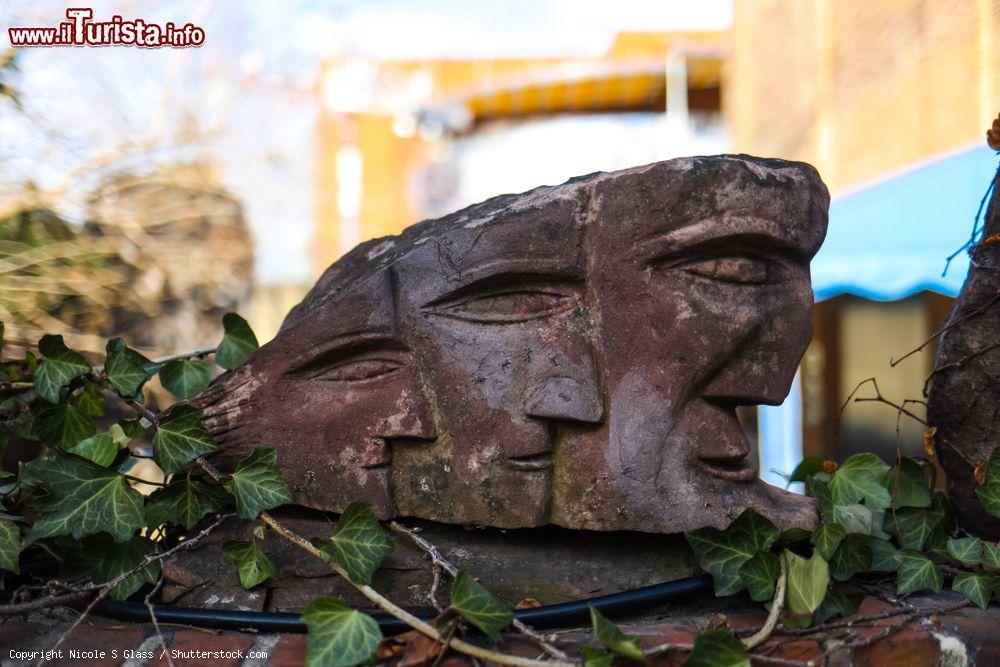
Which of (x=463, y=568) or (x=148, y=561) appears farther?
(x=463, y=568)

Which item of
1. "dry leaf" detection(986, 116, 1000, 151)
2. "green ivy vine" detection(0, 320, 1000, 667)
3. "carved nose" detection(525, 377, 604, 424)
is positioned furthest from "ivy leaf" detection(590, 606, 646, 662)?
"dry leaf" detection(986, 116, 1000, 151)

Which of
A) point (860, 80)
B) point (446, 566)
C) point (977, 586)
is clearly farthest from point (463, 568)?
point (860, 80)

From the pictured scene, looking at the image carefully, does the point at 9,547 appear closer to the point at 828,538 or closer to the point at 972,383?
the point at 828,538

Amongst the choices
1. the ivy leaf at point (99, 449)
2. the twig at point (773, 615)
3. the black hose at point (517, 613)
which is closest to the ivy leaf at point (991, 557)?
the twig at point (773, 615)

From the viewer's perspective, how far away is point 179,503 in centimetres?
195

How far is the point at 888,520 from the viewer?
2.19 metres

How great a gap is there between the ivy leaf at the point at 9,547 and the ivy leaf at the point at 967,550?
2.03 meters

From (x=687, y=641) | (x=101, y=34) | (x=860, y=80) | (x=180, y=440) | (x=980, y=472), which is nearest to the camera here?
(x=687, y=641)

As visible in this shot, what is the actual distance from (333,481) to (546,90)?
10.6 metres

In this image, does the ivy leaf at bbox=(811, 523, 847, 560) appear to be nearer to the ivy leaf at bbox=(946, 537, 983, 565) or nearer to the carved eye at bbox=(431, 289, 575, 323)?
the ivy leaf at bbox=(946, 537, 983, 565)

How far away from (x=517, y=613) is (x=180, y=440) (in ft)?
2.70

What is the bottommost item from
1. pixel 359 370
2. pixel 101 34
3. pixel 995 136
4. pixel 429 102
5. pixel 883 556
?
pixel 883 556

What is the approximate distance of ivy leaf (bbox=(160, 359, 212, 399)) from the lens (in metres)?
2.21

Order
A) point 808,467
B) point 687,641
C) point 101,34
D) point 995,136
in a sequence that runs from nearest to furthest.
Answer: point 687,641
point 995,136
point 808,467
point 101,34
